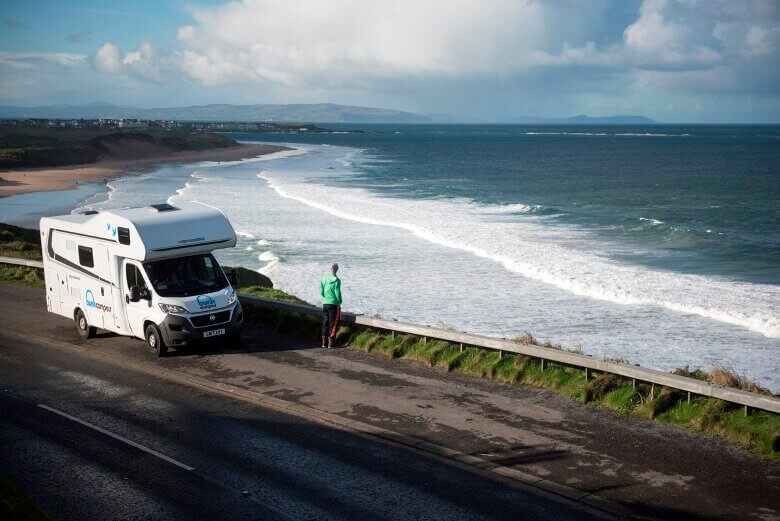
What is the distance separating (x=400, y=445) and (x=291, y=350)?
538 centimetres

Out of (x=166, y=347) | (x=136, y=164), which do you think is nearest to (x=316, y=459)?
(x=166, y=347)

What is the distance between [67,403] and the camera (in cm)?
1229

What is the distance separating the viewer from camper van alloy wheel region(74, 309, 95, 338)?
16688 mm

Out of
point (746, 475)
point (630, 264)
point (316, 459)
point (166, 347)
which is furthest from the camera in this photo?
point (630, 264)

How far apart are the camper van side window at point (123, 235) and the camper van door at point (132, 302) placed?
0.44m

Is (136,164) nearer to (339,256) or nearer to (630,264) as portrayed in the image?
(339,256)

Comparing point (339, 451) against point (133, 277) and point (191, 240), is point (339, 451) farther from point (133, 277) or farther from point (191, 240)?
point (133, 277)

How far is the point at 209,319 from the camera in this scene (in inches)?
591

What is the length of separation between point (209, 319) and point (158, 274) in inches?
55.6

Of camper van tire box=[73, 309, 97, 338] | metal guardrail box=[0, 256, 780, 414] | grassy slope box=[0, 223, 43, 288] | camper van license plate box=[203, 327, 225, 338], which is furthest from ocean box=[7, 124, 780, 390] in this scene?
camper van tire box=[73, 309, 97, 338]

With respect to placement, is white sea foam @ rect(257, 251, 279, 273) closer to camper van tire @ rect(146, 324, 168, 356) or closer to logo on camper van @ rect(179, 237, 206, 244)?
camper van tire @ rect(146, 324, 168, 356)

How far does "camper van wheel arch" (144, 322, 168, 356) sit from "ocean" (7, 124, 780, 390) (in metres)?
9.10

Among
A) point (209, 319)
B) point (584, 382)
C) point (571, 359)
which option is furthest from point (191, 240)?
point (584, 382)

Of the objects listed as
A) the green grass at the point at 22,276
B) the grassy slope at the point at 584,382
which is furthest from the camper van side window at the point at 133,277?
the green grass at the point at 22,276
